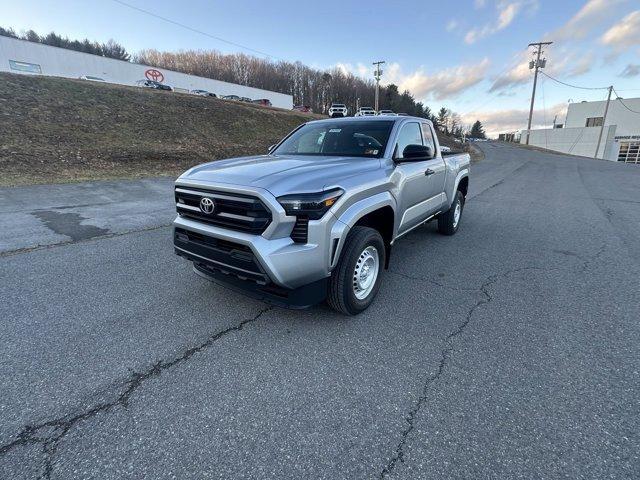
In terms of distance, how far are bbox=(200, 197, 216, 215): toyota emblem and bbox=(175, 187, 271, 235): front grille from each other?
0.02 m

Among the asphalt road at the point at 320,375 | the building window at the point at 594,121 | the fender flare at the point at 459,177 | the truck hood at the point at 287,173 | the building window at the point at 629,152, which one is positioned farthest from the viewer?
the building window at the point at 594,121

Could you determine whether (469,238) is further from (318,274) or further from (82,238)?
(82,238)

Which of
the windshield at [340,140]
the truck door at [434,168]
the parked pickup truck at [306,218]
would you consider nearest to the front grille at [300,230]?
the parked pickup truck at [306,218]

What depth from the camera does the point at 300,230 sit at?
8.72 ft

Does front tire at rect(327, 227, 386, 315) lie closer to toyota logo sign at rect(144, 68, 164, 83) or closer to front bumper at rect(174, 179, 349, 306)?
front bumper at rect(174, 179, 349, 306)

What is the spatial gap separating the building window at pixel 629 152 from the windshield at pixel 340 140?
8582cm

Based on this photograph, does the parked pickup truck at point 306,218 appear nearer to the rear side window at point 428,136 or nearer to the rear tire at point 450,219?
the rear side window at point 428,136

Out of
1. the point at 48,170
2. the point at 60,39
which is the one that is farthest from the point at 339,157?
the point at 60,39

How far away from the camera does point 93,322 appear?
3.13 m

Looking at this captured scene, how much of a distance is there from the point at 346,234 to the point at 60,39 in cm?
10094

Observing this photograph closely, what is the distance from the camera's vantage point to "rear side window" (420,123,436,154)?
4.88 m

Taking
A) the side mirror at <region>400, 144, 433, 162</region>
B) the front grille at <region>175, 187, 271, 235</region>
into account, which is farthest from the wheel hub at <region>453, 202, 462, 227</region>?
the front grille at <region>175, 187, 271, 235</region>

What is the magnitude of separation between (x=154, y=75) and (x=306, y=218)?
5257 cm

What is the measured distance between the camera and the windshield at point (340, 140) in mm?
3893
